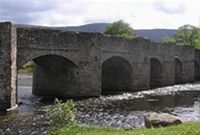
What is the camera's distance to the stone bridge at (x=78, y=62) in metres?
29.8

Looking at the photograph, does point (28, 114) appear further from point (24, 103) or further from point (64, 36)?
point (64, 36)

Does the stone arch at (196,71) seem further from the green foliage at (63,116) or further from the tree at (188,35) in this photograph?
the green foliage at (63,116)

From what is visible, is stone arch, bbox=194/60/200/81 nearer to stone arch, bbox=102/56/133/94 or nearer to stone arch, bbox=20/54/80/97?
stone arch, bbox=102/56/133/94

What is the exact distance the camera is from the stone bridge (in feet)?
97.9

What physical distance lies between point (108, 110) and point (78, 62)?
26.9 ft

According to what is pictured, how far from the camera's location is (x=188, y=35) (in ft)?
289

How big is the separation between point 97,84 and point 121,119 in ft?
40.3

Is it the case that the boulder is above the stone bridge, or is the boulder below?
below

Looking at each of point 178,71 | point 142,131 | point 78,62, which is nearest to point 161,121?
point 142,131

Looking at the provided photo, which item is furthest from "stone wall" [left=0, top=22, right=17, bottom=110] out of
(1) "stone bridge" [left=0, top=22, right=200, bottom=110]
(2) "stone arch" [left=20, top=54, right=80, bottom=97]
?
(2) "stone arch" [left=20, top=54, right=80, bottom=97]

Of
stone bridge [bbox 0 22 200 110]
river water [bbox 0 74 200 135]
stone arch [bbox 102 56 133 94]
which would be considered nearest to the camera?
river water [bbox 0 74 200 135]

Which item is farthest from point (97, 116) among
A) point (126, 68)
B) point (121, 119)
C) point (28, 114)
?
point (126, 68)

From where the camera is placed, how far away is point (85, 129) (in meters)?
19.0

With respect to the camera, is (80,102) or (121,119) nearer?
(121,119)
